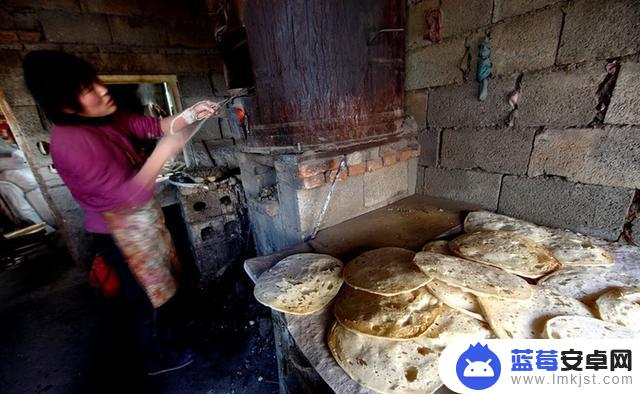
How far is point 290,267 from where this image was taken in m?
1.46

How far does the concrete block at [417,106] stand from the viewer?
2285mm

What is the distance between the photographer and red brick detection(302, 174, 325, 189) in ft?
5.57

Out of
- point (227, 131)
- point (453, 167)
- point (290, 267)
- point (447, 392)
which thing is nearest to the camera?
point (447, 392)

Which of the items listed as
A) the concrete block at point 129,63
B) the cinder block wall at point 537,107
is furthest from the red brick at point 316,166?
the concrete block at point 129,63

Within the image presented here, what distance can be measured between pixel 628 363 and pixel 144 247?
9.13 feet

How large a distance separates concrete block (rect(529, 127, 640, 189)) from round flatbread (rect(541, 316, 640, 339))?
38.5 inches

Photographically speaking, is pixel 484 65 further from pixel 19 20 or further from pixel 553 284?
pixel 19 20

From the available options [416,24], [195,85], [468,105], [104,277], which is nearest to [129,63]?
[195,85]

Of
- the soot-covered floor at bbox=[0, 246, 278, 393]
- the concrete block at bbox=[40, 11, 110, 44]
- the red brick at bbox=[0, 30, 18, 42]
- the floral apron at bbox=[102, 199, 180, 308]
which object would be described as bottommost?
the soot-covered floor at bbox=[0, 246, 278, 393]

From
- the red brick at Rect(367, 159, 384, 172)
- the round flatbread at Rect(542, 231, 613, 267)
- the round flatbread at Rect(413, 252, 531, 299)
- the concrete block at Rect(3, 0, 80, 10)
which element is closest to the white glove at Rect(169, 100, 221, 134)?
the red brick at Rect(367, 159, 384, 172)

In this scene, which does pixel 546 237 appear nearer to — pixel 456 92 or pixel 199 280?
pixel 456 92

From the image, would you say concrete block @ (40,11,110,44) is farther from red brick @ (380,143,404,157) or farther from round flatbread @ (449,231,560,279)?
round flatbread @ (449,231,560,279)

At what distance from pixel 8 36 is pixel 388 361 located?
4.34m

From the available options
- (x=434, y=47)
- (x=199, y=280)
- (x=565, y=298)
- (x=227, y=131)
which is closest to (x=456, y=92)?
(x=434, y=47)
